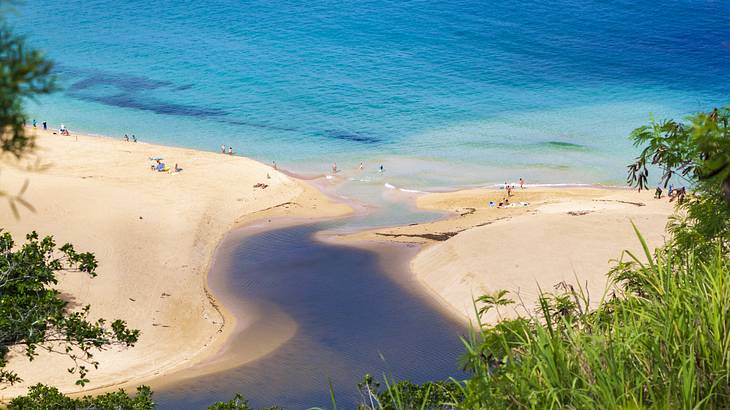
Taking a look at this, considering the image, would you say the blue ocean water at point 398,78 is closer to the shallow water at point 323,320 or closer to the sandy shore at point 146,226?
the sandy shore at point 146,226

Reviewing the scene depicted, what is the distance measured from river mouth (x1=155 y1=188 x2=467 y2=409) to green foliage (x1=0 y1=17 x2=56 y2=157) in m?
20.5

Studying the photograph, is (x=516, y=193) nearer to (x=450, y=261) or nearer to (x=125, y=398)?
(x=450, y=261)

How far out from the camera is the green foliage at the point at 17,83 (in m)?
5.43

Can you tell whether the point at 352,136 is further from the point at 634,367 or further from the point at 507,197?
the point at 634,367

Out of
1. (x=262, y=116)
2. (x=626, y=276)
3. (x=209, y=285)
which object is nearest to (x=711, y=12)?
(x=262, y=116)

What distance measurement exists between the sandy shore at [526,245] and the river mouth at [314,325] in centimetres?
129

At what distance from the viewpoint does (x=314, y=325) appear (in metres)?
30.8

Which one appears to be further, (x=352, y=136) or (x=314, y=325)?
(x=352, y=136)

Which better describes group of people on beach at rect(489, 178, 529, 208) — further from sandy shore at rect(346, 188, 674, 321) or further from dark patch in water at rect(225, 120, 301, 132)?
dark patch in water at rect(225, 120, 301, 132)

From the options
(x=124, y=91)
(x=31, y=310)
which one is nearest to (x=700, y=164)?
(x=31, y=310)

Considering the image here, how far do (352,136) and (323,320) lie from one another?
3262cm

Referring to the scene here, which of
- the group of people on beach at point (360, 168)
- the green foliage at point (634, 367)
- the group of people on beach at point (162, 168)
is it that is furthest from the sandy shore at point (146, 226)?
the green foliage at point (634, 367)

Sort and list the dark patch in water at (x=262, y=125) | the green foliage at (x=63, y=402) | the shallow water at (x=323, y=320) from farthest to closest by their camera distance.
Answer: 1. the dark patch in water at (x=262, y=125)
2. the shallow water at (x=323, y=320)
3. the green foliage at (x=63, y=402)

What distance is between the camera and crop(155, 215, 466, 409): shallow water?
26.3 meters
